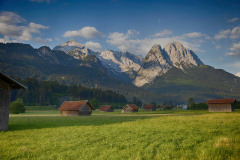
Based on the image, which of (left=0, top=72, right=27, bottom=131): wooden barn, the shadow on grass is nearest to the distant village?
(left=0, top=72, right=27, bottom=131): wooden barn

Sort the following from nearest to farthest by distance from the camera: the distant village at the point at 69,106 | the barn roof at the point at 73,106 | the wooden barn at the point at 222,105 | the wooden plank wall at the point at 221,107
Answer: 1. the distant village at the point at 69,106
2. the barn roof at the point at 73,106
3. the wooden barn at the point at 222,105
4. the wooden plank wall at the point at 221,107

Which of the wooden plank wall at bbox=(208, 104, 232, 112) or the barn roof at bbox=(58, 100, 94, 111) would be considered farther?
the wooden plank wall at bbox=(208, 104, 232, 112)

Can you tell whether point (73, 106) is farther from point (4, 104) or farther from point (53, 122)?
point (4, 104)

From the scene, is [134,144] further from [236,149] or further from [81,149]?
[236,149]

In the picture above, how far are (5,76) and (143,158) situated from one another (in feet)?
61.6

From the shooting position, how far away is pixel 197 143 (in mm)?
14203

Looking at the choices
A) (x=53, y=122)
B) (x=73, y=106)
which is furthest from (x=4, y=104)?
(x=73, y=106)

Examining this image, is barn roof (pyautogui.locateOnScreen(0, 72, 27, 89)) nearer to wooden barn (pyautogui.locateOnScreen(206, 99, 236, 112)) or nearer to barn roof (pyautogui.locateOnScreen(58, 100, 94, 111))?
barn roof (pyautogui.locateOnScreen(58, 100, 94, 111))

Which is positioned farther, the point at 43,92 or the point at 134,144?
the point at 43,92

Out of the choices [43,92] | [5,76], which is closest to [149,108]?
[43,92]

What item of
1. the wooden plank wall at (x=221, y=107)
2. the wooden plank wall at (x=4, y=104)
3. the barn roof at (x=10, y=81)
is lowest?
the wooden plank wall at (x=221, y=107)

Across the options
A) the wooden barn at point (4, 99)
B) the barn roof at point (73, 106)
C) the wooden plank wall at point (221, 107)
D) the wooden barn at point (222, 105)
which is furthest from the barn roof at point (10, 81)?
the wooden plank wall at point (221, 107)

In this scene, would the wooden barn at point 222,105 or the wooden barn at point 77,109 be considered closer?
the wooden barn at point 77,109

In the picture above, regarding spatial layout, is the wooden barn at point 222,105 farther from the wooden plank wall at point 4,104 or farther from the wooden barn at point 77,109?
the wooden plank wall at point 4,104
